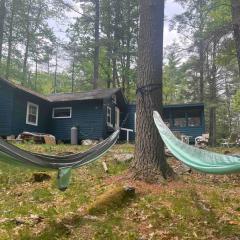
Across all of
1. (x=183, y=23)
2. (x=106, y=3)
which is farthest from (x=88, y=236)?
(x=106, y=3)

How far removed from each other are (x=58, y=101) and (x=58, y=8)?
26.8 ft

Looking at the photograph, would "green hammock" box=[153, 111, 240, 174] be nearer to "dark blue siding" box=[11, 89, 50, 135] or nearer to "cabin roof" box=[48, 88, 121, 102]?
"dark blue siding" box=[11, 89, 50, 135]

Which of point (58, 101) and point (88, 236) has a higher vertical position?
point (58, 101)

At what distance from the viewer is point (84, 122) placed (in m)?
19.4

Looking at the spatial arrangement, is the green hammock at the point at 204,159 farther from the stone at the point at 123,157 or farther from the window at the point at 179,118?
the window at the point at 179,118

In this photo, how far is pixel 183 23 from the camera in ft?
49.1

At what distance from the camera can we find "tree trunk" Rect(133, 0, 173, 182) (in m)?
6.70

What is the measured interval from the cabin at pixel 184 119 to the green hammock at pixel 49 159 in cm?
1601

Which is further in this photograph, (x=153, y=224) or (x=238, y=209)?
(x=238, y=209)

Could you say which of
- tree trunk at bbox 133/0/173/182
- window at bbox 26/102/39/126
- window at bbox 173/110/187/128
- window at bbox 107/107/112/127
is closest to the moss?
tree trunk at bbox 133/0/173/182

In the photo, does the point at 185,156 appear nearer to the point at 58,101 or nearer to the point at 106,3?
the point at 58,101

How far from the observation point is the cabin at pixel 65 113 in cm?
1694

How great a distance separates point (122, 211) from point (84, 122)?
14.1 meters

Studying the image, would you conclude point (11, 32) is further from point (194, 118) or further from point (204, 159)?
point (204, 159)
